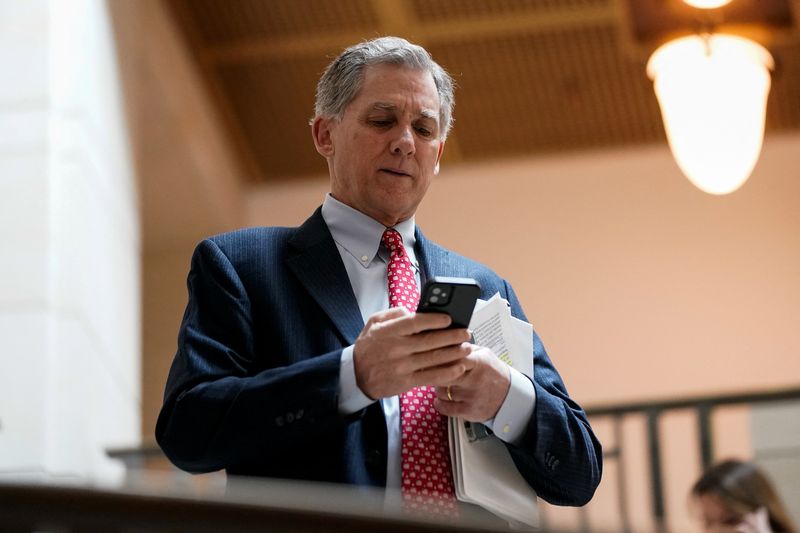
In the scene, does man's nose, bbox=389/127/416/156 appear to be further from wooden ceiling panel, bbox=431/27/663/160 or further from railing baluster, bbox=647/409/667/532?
wooden ceiling panel, bbox=431/27/663/160

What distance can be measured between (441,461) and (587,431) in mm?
300

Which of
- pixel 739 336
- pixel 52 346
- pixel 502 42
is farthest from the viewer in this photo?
pixel 739 336

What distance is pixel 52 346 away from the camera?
18.2ft

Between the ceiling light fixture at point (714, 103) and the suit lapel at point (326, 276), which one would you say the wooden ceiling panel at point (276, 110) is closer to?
the ceiling light fixture at point (714, 103)

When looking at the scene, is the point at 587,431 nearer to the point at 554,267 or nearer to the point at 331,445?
the point at 331,445

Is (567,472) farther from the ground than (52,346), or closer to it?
closer to it

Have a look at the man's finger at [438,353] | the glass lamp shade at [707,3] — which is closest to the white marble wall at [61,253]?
the glass lamp shade at [707,3]

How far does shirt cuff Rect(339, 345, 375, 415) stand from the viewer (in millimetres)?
2562

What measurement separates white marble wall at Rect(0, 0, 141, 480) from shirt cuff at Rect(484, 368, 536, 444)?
9.78 feet

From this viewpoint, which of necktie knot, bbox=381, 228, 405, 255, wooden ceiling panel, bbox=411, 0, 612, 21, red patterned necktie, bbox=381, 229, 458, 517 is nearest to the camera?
red patterned necktie, bbox=381, 229, 458, 517

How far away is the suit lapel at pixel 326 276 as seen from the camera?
2.78 m

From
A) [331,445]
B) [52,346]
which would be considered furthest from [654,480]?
[331,445]

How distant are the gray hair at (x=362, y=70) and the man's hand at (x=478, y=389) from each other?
64cm

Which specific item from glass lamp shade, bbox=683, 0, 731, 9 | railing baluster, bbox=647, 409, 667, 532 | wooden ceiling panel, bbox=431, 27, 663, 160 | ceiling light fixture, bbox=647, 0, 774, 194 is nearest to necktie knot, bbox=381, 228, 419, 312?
glass lamp shade, bbox=683, 0, 731, 9
